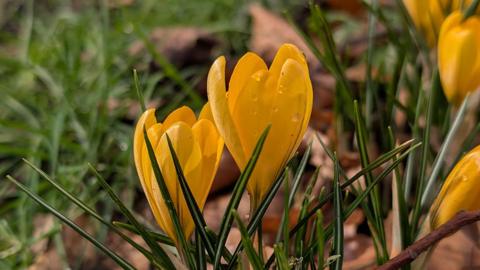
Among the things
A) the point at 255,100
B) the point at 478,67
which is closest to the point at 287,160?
the point at 255,100

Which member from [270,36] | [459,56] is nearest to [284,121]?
[459,56]

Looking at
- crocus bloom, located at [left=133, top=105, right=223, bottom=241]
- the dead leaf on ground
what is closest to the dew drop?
crocus bloom, located at [left=133, top=105, right=223, bottom=241]

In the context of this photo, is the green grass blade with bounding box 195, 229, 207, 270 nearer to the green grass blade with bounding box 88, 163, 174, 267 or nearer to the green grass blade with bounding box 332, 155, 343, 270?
the green grass blade with bounding box 88, 163, 174, 267

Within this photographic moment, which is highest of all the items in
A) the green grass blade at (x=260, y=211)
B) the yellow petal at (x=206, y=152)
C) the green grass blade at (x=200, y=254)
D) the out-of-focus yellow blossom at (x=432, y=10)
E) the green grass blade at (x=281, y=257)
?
the out-of-focus yellow blossom at (x=432, y=10)

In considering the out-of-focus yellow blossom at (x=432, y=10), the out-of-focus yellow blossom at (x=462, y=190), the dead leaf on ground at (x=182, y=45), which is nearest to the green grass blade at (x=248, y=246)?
the out-of-focus yellow blossom at (x=462, y=190)

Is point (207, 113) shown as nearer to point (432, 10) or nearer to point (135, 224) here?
point (135, 224)

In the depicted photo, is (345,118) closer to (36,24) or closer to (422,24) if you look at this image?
(422,24)

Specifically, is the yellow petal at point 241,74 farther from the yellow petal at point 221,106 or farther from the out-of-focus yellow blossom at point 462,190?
the out-of-focus yellow blossom at point 462,190
